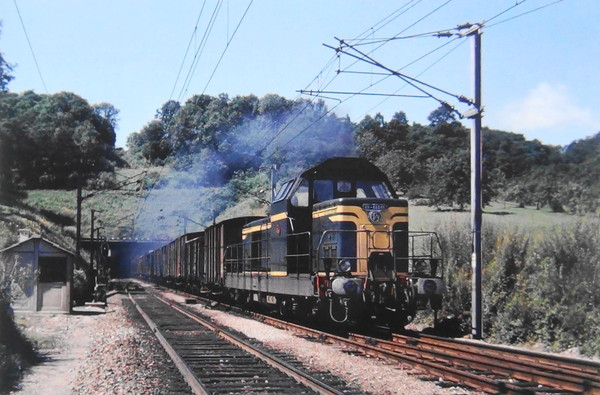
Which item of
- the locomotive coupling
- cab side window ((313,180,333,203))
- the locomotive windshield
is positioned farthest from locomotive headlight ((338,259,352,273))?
cab side window ((313,180,333,203))

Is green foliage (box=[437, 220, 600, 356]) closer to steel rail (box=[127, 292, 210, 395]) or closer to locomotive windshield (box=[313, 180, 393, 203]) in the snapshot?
locomotive windshield (box=[313, 180, 393, 203])

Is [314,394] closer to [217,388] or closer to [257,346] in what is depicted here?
[217,388]

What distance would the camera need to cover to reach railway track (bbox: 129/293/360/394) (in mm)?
8383

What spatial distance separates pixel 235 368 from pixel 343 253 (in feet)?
15.1

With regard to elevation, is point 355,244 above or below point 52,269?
above

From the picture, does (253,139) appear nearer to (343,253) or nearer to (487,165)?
(487,165)

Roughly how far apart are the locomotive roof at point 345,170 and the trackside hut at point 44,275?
33.5ft

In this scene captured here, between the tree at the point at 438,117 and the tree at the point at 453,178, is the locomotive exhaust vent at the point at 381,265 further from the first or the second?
the tree at the point at 438,117

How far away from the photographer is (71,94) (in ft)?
238

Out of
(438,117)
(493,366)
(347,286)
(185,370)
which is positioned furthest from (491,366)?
(438,117)

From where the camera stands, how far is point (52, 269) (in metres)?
21.4

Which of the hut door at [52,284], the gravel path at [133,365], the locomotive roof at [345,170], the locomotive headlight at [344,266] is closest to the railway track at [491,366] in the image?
the gravel path at [133,365]

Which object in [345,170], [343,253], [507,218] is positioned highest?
[345,170]

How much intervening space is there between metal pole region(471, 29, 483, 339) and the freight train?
3.14ft
